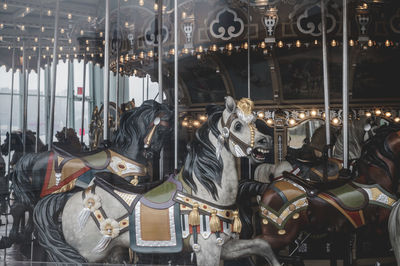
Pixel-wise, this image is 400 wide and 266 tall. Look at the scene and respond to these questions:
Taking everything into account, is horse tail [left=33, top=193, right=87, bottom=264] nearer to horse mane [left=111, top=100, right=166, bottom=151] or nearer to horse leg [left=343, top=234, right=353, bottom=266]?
horse mane [left=111, top=100, right=166, bottom=151]

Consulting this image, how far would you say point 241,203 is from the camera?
2971mm

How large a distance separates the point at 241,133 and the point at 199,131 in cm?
27

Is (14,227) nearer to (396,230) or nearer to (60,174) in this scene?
(60,174)

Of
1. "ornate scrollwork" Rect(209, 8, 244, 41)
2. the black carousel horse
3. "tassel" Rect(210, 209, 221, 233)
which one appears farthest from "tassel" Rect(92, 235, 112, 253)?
"ornate scrollwork" Rect(209, 8, 244, 41)

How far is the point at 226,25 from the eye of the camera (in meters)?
3.28

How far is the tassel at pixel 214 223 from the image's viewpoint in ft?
8.79

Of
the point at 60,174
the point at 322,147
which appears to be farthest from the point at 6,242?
the point at 322,147

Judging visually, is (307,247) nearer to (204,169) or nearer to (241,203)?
(241,203)

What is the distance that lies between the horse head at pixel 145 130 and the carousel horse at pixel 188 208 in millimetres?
433

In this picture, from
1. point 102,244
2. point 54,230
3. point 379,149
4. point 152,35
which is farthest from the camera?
point 152,35

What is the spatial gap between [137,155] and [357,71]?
60.9 inches

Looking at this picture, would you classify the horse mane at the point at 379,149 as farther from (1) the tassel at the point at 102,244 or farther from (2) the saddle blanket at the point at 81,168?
(1) the tassel at the point at 102,244

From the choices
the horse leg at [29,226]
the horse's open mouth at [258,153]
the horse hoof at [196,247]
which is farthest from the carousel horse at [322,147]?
the horse leg at [29,226]

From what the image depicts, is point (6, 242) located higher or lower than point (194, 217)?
lower
